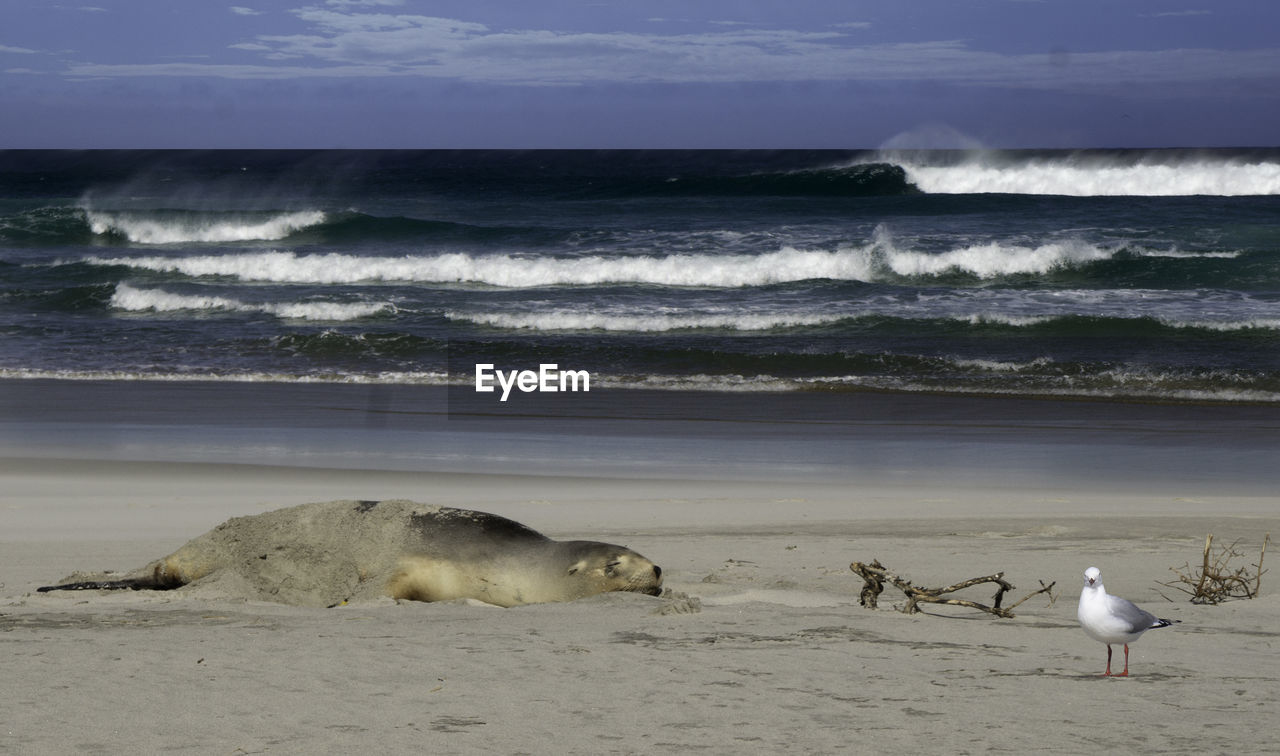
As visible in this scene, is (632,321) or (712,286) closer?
(632,321)

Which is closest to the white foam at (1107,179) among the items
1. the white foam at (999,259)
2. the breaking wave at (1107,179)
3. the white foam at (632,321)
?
the breaking wave at (1107,179)

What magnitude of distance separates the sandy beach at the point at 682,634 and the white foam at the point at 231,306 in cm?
1133

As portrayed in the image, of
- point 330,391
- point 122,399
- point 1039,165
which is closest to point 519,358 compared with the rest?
point 330,391

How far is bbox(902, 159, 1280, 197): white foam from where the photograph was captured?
43.2 m

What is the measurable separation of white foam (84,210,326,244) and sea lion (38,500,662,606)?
2960cm

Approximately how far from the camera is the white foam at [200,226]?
3431 centimetres

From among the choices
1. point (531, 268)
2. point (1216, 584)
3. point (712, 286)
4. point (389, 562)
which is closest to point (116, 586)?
point (389, 562)

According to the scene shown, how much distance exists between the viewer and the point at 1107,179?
44.0m

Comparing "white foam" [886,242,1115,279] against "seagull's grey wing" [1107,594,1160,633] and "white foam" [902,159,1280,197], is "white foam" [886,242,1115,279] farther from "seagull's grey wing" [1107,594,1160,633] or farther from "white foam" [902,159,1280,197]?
"seagull's grey wing" [1107,594,1160,633]

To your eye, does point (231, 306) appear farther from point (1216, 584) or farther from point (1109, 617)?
point (1109, 617)

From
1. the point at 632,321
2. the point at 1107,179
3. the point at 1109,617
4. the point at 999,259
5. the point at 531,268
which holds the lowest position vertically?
the point at 1109,617

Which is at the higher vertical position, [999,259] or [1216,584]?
[999,259]

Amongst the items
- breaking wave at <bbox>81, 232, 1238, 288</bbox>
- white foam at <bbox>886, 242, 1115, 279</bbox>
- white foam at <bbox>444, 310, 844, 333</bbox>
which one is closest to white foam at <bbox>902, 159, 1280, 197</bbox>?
white foam at <bbox>886, 242, 1115, 279</bbox>

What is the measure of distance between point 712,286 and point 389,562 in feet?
63.2
